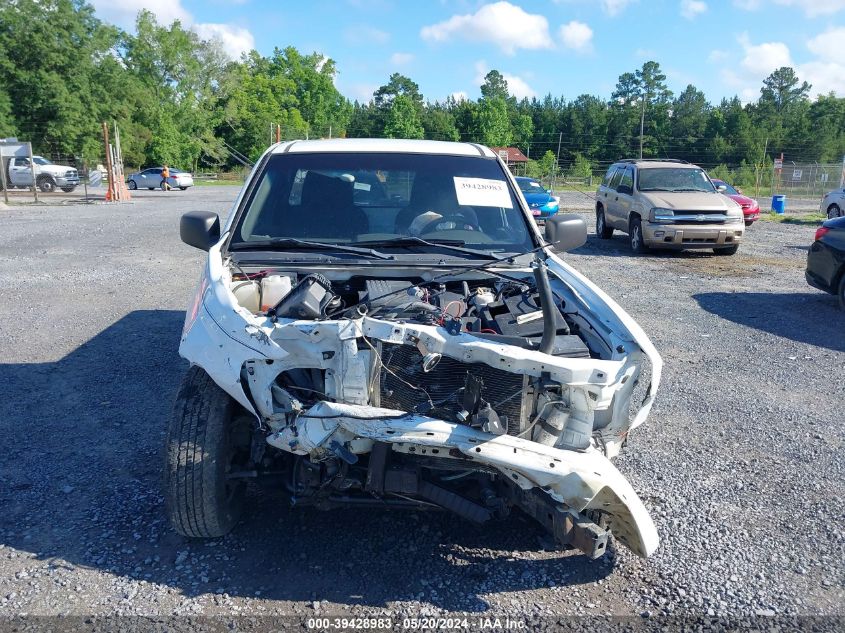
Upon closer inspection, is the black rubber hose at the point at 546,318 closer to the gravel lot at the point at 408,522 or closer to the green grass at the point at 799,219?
the gravel lot at the point at 408,522

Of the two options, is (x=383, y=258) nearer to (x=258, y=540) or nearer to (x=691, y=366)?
(x=258, y=540)

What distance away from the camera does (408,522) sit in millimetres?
3654

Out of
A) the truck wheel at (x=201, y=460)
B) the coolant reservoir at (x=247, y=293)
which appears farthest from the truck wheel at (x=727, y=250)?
the truck wheel at (x=201, y=460)

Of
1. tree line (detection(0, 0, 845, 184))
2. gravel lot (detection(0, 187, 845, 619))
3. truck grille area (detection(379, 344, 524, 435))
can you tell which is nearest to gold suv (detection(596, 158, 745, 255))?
gravel lot (detection(0, 187, 845, 619))

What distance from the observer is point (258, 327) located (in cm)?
296

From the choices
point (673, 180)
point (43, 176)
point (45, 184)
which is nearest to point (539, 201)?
point (673, 180)

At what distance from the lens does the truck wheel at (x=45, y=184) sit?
31.7 meters

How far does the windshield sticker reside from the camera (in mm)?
4629

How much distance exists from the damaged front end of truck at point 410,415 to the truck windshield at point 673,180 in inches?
478

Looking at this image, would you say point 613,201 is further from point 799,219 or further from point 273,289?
point 273,289

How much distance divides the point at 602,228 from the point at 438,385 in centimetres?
1467

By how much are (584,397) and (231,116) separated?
67570 mm

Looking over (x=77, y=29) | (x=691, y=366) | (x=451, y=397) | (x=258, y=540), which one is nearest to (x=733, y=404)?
(x=691, y=366)

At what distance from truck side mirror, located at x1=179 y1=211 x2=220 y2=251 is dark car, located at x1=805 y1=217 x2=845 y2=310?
8083mm
